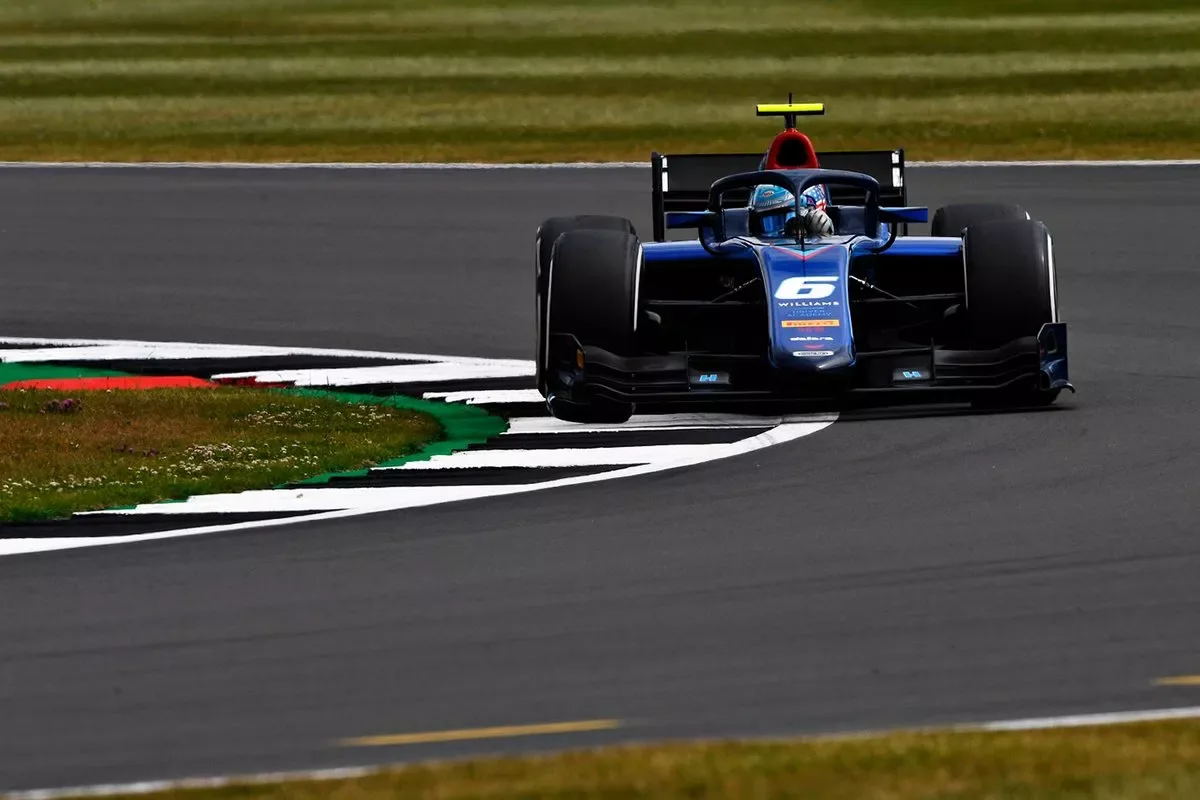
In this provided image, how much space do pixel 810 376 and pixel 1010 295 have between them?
3.84 feet

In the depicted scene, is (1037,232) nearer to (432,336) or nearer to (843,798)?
(432,336)

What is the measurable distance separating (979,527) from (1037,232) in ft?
11.1

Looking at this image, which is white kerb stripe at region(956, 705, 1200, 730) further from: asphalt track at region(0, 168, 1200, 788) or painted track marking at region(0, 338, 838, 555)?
painted track marking at region(0, 338, 838, 555)

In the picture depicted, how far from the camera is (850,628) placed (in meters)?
7.76

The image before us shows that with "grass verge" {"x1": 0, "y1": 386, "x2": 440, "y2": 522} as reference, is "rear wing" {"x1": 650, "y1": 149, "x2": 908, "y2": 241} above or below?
above

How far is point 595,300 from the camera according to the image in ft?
39.8

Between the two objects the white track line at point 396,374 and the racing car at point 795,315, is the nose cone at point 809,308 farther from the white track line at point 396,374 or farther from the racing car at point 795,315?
the white track line at point 396,374

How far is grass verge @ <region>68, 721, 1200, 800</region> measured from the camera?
230 inches

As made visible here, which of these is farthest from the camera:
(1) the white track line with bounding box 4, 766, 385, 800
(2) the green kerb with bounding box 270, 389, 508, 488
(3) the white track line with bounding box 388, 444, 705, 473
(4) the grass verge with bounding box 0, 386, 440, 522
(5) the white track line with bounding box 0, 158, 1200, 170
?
(5) the white track line with bounding box 0, 158, 1200, 170

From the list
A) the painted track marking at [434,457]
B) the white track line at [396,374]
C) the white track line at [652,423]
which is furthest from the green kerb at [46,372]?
the white track line at [652,423]

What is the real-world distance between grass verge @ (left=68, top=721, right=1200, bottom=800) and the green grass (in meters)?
20.0

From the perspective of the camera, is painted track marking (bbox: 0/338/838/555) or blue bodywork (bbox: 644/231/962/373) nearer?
painted track marking (bbox: 0/338/838/555)

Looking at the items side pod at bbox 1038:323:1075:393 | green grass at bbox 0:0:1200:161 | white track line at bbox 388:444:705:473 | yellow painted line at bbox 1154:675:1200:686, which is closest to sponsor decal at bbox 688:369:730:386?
white track line at bbox 388:444:705:473

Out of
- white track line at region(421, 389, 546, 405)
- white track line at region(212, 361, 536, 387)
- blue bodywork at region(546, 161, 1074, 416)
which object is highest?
blue bodywork at region(546, 161, 1074, 416)
